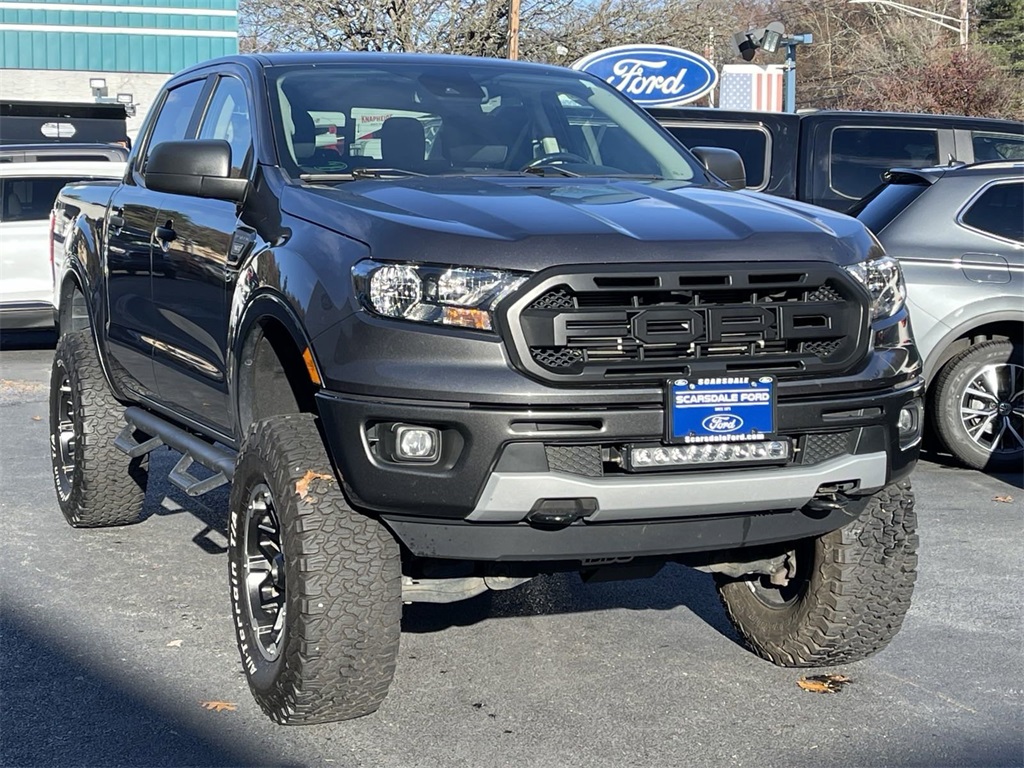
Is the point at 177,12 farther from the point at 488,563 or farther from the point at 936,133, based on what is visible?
the point at 488,563

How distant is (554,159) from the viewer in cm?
517

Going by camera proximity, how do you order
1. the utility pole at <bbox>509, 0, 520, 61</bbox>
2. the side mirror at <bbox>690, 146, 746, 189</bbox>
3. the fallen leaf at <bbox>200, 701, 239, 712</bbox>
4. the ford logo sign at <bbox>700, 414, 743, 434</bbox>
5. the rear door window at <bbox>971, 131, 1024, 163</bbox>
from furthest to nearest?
the utility pole at <bbox>509, 0, 520, 61</bbox> → the rear door window at <bbox>971, 131, 1024, 163</bbox> → the side mirror at <bbox>690, 146, 746, 189</bbox> → the fallen leaf at <bbox>200, 701, 239, 712</bbox> → the ford logo sign at <bbox>700, 414, 743, 434</bbox>

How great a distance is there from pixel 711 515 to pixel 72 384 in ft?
12.3

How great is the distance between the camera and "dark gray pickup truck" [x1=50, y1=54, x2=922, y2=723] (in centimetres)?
369

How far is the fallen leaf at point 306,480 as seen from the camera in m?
3.92

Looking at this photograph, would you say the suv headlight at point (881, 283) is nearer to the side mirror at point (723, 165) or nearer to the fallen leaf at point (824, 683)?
the fallen leaf at point (824, 683)

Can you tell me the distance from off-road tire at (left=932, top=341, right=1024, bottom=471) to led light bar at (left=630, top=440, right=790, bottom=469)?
15.1 feet

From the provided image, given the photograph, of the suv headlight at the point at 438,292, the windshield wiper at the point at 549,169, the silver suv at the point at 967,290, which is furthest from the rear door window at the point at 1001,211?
the suv headlight at the point at 438,292

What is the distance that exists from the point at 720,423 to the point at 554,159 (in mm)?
1719

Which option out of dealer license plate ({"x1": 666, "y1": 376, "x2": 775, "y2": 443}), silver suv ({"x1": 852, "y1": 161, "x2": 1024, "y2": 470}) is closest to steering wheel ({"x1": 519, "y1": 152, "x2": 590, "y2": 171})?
dealer license plate ({"x1": 666, "y1": 376, "x2": 775, "y2": 443})

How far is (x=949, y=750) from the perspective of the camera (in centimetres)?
409

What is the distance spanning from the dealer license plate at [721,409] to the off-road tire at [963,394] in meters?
4.67

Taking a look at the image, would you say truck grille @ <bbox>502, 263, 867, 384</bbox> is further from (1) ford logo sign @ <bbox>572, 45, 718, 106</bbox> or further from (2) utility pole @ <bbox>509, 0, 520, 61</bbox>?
(2) utility pole @ <bbox>509, 0, 520, 61</bbox>

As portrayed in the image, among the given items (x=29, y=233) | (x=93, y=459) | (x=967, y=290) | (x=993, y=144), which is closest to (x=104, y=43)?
(x=29, y=233)
